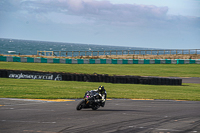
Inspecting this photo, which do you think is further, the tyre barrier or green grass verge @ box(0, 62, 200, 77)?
green grass verge @ box(0, 62, 200, 77)

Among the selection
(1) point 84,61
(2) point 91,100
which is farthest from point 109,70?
(2) point 91,100

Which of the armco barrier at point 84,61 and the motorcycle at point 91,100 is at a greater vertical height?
the armco barrier at point 84,61

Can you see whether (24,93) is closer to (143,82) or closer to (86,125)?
(86,125)

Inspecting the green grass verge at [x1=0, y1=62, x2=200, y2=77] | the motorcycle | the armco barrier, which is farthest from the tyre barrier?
the armco barrier

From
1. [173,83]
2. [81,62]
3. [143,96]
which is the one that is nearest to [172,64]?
[81,62]

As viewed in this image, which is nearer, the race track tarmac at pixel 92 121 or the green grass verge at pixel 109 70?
the race track tarmac at pixel 92 121

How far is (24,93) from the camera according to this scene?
18156 millimetres

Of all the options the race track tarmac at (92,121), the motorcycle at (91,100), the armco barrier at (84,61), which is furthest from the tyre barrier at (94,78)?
the armco barrier at (84,61)

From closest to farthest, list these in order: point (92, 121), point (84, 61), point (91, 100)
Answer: point (92, 121) → point (91, 100) → point (84, 61)

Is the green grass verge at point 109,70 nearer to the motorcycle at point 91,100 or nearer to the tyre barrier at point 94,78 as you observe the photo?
the tyre barrier at point 94,78

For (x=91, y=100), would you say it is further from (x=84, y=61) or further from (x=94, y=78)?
(x=84, y=61)

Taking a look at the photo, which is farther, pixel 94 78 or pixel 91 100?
pixel 94 78

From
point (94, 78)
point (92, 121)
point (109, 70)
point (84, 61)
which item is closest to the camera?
point (92, 121)

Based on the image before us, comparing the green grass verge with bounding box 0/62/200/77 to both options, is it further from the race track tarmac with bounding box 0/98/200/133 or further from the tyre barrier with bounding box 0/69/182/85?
the race track tarmac with bounding box 0/98/200/133
